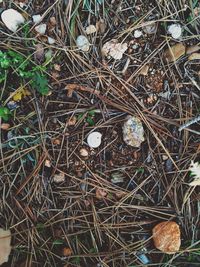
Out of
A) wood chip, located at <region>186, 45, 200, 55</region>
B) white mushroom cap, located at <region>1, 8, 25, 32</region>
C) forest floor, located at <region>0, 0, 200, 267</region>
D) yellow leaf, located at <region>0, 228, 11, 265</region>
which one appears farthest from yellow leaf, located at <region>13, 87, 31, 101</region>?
wood chip, located at <region>186, 45, 200, 55</region>

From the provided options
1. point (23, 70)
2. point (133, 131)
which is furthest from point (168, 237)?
point (23, 70)

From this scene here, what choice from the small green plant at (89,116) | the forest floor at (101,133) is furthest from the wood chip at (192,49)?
the small green plant at (89,116)

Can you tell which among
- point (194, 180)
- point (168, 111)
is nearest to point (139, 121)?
point (168, 111)

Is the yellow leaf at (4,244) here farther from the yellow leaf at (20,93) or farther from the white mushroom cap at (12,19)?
the white mushroom cap at (12,19)

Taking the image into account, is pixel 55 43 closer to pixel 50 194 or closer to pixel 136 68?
pixel 136 68

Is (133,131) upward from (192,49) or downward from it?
downward

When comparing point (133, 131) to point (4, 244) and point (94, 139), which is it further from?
point (4, 244)
